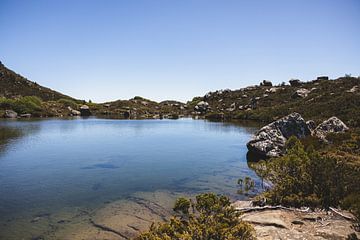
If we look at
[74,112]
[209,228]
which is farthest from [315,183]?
[74,112]

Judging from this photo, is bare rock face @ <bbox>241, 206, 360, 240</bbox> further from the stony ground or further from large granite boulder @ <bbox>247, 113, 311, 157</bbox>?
large granite boulder @ <bbox>247, 113, 311, 157</bbox>

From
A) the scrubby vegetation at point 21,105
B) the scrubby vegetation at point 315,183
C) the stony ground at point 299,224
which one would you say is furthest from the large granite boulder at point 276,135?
the scrubby vegetation at point 21,105

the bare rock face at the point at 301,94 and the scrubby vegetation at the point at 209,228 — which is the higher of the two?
the bare rock face at the point at 301,94

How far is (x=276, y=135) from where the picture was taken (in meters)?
38.2

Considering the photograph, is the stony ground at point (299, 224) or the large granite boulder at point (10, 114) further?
the large granite boulder at point (10, 114)

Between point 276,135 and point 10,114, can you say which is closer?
point 276,135

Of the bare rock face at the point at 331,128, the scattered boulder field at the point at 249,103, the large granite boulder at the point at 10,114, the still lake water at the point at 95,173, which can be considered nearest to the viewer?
the still lake water at the point at 95,173

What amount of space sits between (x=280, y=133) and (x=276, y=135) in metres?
1.44

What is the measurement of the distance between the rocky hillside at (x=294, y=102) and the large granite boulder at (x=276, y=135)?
43.9 feet

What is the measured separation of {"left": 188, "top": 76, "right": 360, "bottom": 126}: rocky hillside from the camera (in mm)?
64750

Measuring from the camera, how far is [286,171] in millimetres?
19281

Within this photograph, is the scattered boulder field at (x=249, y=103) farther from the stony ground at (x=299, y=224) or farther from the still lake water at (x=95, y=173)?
the stony ground at (x=299, y=224)

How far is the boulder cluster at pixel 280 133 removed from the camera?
36150 millimetres

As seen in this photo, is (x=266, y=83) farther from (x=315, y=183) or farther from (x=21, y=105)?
(x=315, y=183)
